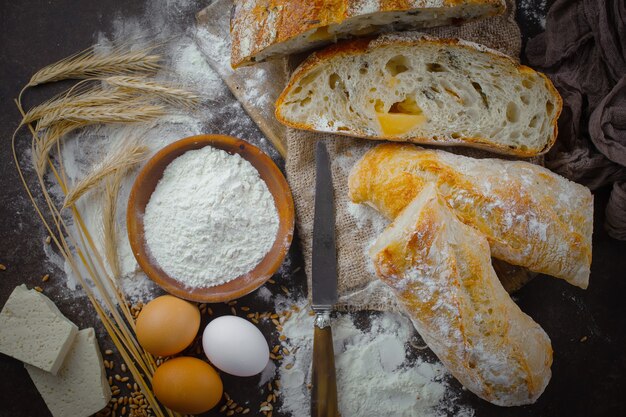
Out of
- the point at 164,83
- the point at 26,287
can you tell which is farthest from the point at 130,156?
the point at 26,287

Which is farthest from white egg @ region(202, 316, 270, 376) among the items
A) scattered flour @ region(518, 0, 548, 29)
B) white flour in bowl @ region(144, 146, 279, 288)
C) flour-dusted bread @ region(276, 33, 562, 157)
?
scattered flour @ region(518, 0, 548, 29)

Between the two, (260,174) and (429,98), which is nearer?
(429,98)

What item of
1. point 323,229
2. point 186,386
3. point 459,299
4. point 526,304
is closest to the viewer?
point 459,299

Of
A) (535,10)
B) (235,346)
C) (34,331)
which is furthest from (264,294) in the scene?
(535,10)

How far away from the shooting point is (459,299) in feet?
5.36

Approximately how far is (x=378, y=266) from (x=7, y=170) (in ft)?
5.45

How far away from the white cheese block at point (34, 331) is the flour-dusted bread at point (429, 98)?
124 centimetres

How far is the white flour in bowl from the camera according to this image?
1.90 metres

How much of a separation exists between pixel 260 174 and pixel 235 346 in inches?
27.4

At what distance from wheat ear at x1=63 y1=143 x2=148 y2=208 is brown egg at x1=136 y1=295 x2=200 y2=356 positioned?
553mm

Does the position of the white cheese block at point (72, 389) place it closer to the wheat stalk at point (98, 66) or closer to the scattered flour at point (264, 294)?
the scattered flour at point (264, 294)

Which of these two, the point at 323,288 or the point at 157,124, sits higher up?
the point at 157,124

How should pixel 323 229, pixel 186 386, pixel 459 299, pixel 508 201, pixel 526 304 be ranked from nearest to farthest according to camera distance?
pixel 459 299
pixel 508 201
pixel 186 386
pixel 323 229
pixel 526 304

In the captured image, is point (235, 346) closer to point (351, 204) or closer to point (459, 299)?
point (351, 204)
